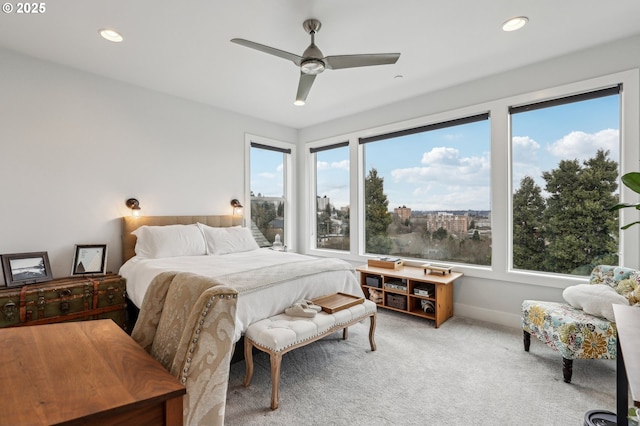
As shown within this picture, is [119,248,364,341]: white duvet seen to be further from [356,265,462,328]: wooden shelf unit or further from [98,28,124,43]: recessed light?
[98,28,124,43]: recessed light

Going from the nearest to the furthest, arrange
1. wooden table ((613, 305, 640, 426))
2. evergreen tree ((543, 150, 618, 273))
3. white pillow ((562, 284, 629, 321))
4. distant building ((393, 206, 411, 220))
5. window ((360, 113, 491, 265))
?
wooden table ((613, 305, 640, 426)), white pillow ((562, 284, 629, 321)), evergreen tree ((543, 150, 618, 273)), window ((360, 113, 491, 265)), distant building ((393, 206, 411, 220))

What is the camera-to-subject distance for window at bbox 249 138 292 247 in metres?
5.07

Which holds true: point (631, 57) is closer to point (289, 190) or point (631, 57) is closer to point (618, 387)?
point (618, 387)

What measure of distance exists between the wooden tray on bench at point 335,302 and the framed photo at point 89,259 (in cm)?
240

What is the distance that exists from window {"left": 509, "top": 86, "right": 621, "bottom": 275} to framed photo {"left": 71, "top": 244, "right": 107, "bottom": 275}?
4519 mm

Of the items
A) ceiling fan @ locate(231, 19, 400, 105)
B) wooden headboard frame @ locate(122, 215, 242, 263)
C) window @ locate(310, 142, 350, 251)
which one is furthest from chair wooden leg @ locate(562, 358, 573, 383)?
wooden headboard frame @ locate(122, 215, 242, 263)

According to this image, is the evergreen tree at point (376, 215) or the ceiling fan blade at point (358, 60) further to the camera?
the evergreen tree at point (376, 215)

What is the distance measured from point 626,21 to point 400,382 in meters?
3.43

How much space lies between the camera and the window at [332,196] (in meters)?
5.15

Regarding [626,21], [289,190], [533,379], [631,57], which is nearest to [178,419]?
[533,379]

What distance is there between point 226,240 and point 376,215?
2258 millimetres

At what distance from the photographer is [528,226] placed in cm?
337

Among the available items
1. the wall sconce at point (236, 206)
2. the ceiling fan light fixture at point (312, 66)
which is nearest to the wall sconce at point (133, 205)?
the wall sconce at point (236, 206)

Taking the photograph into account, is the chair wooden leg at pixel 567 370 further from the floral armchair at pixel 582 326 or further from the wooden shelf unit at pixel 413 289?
the wooden shelf unit at pixel 413 289
